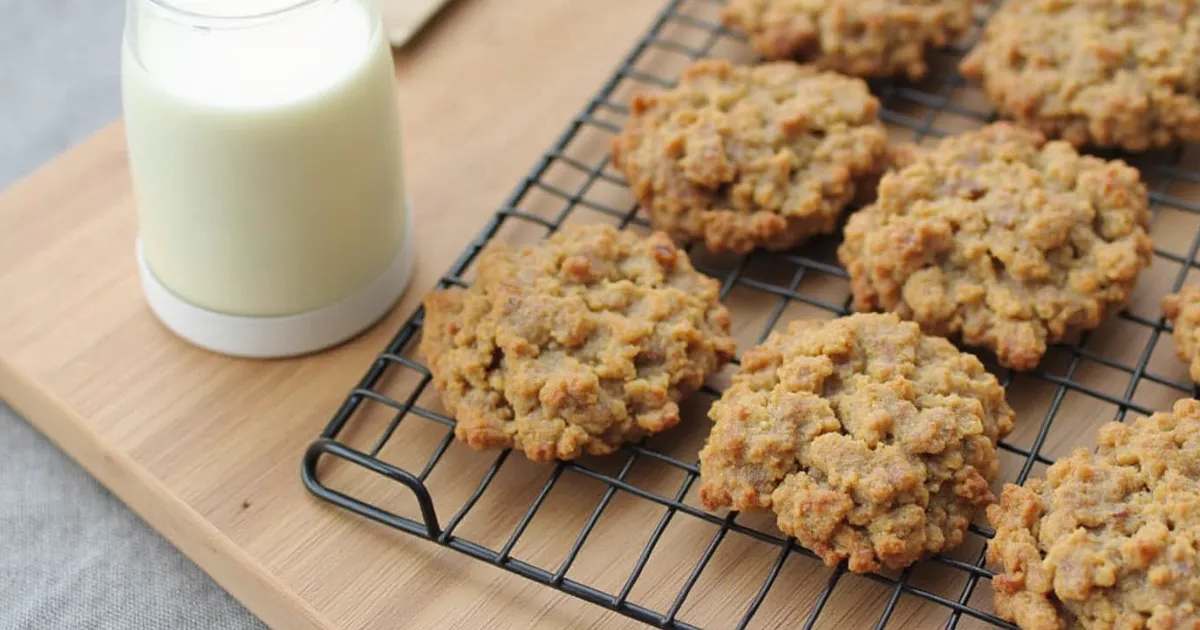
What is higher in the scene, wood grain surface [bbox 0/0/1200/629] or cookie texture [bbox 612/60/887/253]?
cookie texture [bbox 612/60/887/253]

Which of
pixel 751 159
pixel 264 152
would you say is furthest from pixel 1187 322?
pixel 264 152

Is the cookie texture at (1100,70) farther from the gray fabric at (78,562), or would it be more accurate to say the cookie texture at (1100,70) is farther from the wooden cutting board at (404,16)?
the gray fabric at (78,562)

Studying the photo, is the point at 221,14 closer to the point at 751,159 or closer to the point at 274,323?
the point at 274,323

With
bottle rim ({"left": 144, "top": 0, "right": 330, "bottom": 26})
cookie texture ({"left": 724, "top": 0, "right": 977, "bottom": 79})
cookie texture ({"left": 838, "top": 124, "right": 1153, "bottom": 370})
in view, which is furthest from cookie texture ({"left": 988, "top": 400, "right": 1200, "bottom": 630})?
bottle rim ({"left": 144, "top": 0, "right": 330, "bottom": 26})

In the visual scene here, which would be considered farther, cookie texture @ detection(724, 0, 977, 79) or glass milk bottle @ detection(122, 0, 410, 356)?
cookie texture @ detection(724, 0, 977, 79)

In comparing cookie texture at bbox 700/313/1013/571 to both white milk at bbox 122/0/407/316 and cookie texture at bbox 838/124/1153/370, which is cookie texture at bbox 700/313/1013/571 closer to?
cookie texture at bbox 838/124/1153/370

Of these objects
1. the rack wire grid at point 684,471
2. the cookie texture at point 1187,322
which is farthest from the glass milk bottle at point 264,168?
the cookie texture at point 1187,322
